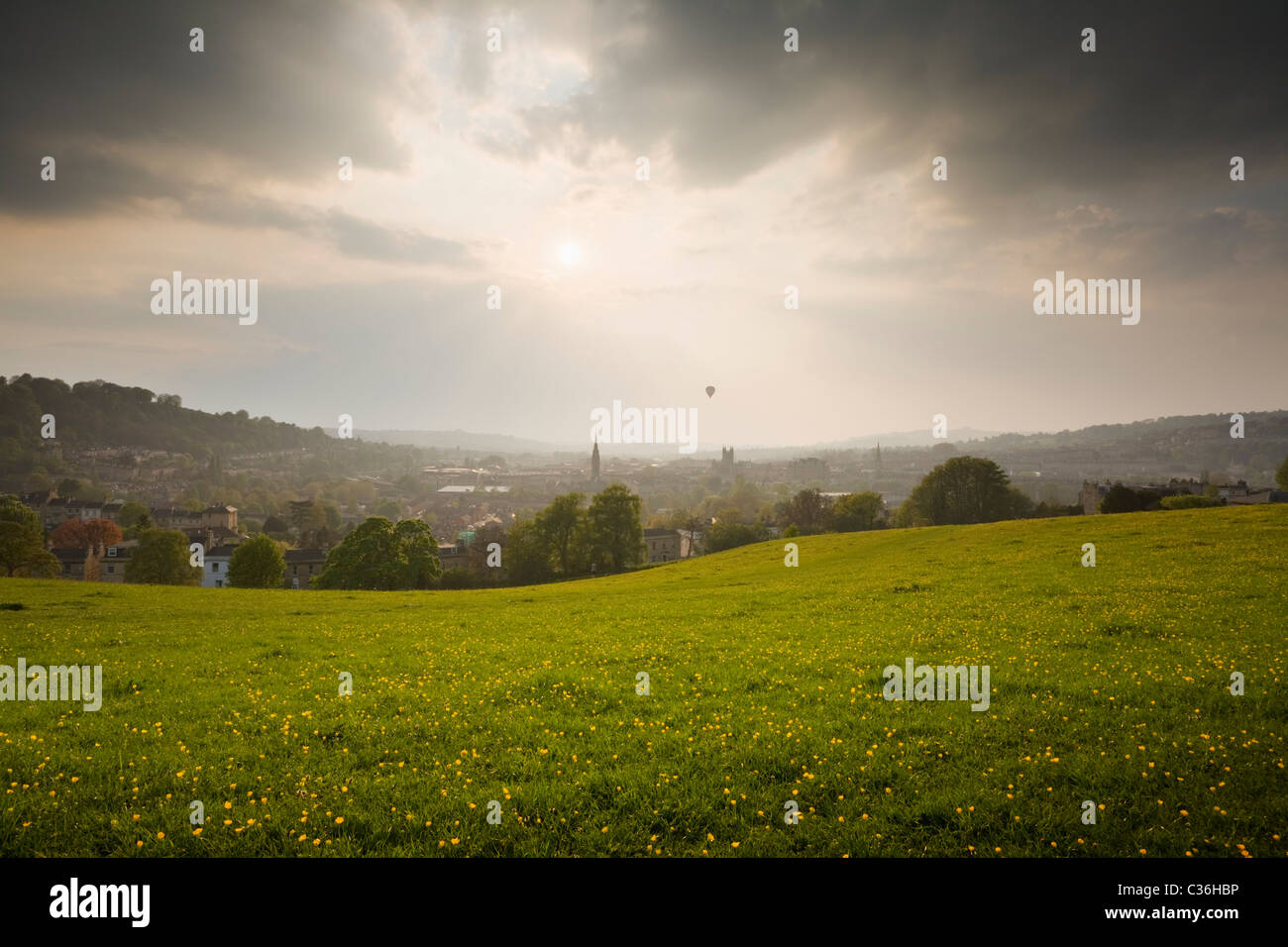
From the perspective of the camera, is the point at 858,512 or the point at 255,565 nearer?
the point at 255,565

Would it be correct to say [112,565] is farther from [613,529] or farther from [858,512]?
[858,512]

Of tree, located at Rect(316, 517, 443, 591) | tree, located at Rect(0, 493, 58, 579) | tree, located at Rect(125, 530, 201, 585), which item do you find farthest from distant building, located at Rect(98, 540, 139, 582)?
tree, located at Rect(316, 517, 443, 591)

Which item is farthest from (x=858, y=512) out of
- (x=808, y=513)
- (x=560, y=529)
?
(x=560, y=529)

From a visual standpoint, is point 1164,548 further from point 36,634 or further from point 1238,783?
point 36,634

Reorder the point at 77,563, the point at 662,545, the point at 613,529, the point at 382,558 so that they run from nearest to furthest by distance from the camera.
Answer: the point at 382,558
the point at 613,529
the point at 77,563
the point at 662,545

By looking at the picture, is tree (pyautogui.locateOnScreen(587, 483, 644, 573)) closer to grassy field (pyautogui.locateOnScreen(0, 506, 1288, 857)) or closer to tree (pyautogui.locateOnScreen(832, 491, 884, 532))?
tree (pyautogui.locateOnScreen(832, 491, 884, 532))
